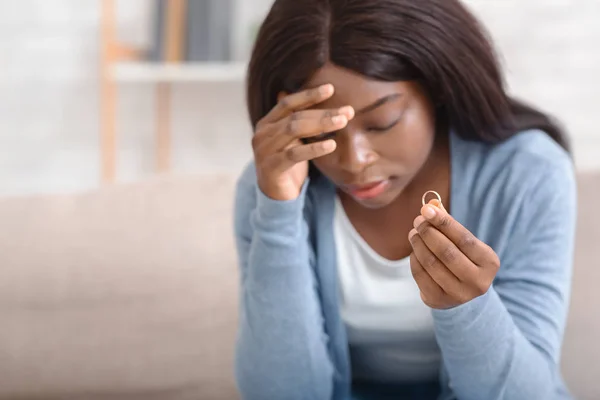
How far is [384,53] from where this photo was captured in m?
0.76

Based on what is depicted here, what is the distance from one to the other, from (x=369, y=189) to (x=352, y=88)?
0.12 metres

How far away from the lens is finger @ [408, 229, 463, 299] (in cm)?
65

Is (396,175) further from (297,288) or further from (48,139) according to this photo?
(48,139)

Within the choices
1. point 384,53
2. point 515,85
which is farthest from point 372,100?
point 515,85

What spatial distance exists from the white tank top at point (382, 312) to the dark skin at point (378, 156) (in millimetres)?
39

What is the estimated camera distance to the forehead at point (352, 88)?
A: 0.75m

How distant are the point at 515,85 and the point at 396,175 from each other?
1.21 metres

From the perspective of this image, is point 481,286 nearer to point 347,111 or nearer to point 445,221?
point 445,221

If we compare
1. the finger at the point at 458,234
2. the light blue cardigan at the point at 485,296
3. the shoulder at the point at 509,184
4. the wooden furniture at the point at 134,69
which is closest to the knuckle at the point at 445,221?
the finger at the point at 458,234

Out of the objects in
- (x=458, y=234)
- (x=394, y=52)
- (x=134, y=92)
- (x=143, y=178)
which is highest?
(x=394, y=52)

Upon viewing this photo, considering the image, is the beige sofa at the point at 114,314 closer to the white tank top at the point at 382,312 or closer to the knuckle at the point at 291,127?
the white tank top at the point at 382,312

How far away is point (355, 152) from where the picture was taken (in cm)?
77

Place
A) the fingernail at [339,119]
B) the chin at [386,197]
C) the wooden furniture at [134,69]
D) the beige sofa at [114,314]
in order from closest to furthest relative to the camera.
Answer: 1. the fingernail at [339,119]
2. the chin at [386,197]
3. the beige sofa at [114,314]
4. the wooden furniture at [134,69]

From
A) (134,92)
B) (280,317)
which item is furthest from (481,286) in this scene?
(134,92)
